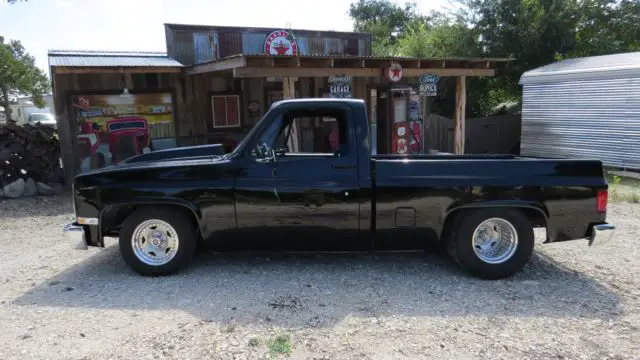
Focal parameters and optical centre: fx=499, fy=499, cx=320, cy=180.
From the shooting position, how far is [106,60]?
1116cm

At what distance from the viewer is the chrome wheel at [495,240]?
5105 mm

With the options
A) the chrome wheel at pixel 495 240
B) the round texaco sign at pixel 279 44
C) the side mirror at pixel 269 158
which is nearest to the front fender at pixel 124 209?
the side mirror at pixel 269 158

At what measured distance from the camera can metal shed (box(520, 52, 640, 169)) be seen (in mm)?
12352

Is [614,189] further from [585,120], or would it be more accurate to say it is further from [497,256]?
[497,256]

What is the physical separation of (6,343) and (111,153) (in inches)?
322

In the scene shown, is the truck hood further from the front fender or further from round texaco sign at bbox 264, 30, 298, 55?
round texaco sign at bbox 264, 30, 298, 55

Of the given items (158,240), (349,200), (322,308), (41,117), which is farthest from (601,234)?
(41,117)

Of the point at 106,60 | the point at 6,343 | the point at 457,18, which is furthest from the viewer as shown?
the point at 457,18

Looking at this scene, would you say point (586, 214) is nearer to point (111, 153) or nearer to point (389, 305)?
point (389, 305)

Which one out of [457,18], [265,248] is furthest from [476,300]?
[457,18]

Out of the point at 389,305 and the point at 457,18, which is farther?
the point at 457,18

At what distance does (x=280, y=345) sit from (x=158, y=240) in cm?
213

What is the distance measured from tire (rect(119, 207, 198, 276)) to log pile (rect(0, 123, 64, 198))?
688 cm

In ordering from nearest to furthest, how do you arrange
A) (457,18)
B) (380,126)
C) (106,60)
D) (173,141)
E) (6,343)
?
(6,343)
(106,60)
(173,141)
(380,126)
(457,18)
